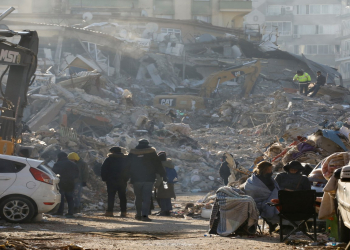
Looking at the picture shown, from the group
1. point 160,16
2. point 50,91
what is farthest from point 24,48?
point 160,16

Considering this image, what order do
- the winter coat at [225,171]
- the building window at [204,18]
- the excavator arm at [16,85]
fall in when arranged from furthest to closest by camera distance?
1. the building window at [204,18]
2. the winter coat at [225,171]
3. the excavator arm at [16,85]

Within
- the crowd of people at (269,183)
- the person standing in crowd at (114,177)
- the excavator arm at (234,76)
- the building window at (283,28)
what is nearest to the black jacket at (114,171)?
the person standing in crowd at (114,177)

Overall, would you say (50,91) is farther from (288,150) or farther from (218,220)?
(218,220)

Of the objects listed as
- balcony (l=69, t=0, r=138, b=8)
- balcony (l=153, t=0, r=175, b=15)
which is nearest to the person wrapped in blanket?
balcony (l=69, t=0, r=138, b=8)

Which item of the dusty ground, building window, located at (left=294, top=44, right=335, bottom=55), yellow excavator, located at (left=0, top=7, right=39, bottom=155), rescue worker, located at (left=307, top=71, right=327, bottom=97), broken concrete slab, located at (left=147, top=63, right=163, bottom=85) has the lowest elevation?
the dusty ground

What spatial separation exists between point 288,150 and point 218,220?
19.2 ft

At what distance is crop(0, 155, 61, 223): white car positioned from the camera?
11070 mm

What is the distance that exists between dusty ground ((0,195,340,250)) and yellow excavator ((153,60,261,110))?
25.6 meters

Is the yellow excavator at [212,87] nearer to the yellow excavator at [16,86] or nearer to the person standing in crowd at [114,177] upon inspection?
the yellow excavator at [16,86]

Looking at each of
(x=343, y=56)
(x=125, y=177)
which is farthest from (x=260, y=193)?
(x=343, y=56)

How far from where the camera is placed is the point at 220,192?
388 inches

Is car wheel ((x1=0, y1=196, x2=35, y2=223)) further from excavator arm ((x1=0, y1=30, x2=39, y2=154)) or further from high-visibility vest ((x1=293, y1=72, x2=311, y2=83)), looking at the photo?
high-visibility vest ((x1=293, y1=72, x2=311, y2=83))

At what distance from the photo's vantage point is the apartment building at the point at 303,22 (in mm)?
89438

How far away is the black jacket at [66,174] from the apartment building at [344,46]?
215 ft
